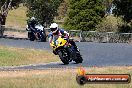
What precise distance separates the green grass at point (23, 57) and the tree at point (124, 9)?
1972 cm

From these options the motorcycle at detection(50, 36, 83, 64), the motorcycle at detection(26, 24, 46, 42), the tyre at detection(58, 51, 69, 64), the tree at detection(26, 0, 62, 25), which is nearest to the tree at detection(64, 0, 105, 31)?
the tree at detection(26, 0, 62, 25)

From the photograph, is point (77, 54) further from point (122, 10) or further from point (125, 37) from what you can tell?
point (122, 10)

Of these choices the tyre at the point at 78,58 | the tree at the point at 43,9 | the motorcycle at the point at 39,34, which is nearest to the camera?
the tyre at the point at 78,58

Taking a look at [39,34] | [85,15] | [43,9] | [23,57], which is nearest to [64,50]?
[23,57]

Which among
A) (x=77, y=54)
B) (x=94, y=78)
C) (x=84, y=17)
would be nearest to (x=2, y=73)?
(x=77, y=54)

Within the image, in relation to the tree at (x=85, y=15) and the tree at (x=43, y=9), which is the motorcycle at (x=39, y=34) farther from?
the tree at (x=43, y=9)

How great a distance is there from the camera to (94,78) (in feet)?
35.6

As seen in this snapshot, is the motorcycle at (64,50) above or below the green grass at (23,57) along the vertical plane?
above

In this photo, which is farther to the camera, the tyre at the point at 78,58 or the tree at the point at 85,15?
the tree at the point at 85,15

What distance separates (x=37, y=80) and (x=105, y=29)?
1344 inches

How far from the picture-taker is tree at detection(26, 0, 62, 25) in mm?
66562

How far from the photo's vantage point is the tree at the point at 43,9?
6656 centimetres

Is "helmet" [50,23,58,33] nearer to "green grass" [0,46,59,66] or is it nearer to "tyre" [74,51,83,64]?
"tyre" [74,51,83,64]

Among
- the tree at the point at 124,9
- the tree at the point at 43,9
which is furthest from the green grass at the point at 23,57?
the tree at the point at 43,9
